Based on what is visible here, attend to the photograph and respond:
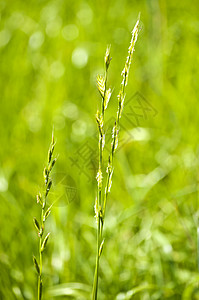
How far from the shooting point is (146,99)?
6.38ft

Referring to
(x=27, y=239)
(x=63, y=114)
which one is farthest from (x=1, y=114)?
(x=27, y=239)

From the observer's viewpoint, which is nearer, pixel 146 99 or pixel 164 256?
pixel 164 256

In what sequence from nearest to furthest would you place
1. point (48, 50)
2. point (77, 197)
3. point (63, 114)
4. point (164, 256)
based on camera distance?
point (164, 256), point (77, 197), point (63, 114), point (48, 50)

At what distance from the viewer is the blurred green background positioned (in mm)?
1110

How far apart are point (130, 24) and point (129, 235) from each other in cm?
159

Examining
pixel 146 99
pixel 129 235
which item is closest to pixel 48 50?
pixel 146 99

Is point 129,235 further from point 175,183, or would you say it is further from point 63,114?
point 63,114

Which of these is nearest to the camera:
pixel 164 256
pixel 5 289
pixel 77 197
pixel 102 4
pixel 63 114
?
pixel 5 289

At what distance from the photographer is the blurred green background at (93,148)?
43.7 inches

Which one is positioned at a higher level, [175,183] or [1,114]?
[1,114]

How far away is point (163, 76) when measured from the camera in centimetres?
196

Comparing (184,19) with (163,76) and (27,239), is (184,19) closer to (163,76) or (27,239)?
(163,76)

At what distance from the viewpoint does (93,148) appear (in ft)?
5.29

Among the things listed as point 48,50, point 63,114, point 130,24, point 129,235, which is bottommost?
point 129,235
